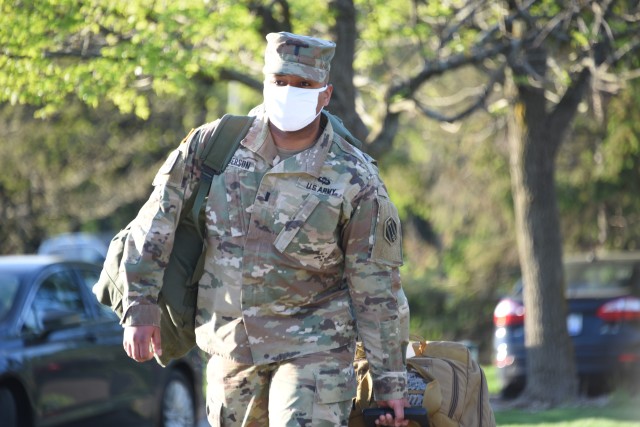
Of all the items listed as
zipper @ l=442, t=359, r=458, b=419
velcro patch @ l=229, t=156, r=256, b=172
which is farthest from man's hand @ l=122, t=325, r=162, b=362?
zipper @ l=442, t=359, r=458, b=419

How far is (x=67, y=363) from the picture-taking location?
7520 millimetres

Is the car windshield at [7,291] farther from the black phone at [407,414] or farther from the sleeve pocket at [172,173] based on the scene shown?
the black phone at [407,414]

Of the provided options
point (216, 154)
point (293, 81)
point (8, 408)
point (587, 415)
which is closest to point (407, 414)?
point (216, 154)

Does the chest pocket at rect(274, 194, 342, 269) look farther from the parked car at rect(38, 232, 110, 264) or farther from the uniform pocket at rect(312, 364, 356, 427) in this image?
the parked car at rect(38, 232, 110, 264)

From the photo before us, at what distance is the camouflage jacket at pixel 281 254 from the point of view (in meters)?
4.13

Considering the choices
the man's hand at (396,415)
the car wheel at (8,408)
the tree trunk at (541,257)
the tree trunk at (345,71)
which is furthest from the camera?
the tree trunk at (541,257)

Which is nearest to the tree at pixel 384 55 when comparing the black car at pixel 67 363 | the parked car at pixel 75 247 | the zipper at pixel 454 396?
the black car at pixel 67 363

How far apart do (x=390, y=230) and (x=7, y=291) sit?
4.04 meters

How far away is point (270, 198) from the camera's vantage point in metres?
4.18

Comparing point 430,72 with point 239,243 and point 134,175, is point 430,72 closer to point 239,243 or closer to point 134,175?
point 239,243

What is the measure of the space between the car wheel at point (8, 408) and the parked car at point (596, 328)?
A: 20.8 feet

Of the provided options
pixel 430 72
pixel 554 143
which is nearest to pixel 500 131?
pixel 554 143

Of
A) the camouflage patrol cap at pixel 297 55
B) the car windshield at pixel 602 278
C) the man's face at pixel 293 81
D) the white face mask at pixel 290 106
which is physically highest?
the camouflage patrol cap at pixel 297 55

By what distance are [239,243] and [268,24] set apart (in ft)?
17.2
